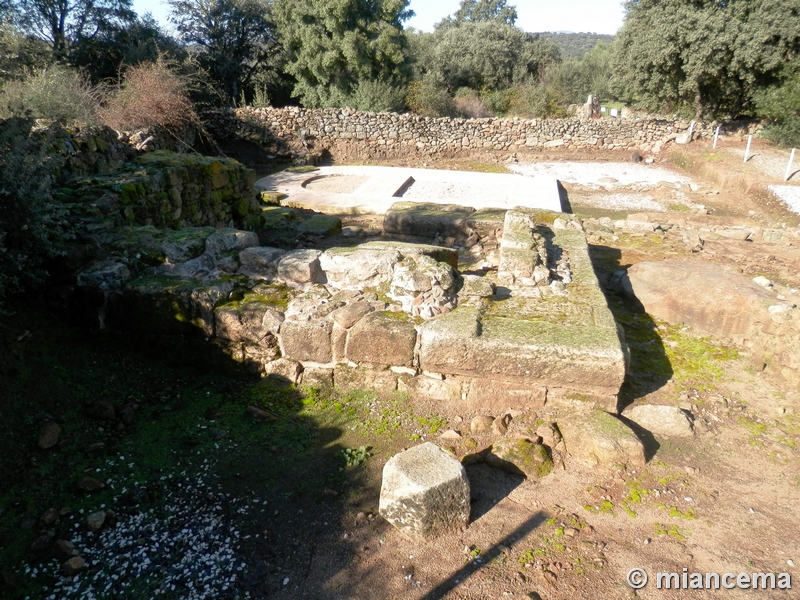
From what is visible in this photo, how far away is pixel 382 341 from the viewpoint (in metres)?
3.88

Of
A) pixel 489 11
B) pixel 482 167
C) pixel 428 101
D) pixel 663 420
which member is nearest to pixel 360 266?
pixel 663 420

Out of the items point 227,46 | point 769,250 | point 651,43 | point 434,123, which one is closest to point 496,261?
point 769,250

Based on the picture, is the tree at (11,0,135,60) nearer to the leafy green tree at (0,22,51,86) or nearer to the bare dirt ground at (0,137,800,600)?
the leafy green tree at (0,22,51,86)

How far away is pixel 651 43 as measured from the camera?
58.0 ft

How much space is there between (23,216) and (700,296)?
6156mm

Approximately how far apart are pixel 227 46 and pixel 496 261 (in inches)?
723

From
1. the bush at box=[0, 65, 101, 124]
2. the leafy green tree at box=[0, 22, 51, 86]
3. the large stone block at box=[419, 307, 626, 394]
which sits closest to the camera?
the large stone block at box=[419, 307, 626, 394]

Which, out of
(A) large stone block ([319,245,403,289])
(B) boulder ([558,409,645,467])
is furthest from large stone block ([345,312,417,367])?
(B) boulder ([558,409,645,467])

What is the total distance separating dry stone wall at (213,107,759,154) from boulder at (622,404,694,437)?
49.8 ft

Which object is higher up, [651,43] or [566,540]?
[651,43]

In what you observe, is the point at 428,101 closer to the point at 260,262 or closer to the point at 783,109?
the point at 783,109

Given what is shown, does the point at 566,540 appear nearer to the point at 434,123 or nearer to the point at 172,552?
the point at 172,552

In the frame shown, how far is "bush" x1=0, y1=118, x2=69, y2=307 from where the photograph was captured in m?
3.91

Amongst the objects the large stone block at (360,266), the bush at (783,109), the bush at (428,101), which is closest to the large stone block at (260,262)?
the large stone block at (360,266)
